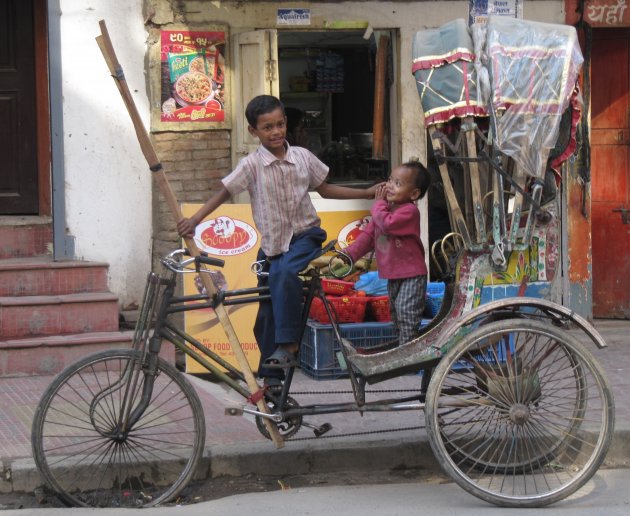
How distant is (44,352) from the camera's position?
25.6ft

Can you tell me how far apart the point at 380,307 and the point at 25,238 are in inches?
123

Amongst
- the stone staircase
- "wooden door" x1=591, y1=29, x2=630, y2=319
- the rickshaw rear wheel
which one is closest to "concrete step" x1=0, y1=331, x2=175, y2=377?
the stone staircase

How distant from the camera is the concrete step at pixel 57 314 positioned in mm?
7973

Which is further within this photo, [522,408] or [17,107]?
[17,107]

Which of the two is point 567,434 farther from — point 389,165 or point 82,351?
point 389,165

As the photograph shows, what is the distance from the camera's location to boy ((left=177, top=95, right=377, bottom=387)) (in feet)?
17.7

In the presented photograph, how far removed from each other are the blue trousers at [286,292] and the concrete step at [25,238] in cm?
389

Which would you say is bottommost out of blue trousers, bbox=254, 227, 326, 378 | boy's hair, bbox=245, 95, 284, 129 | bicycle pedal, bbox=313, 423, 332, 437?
bicycle pedal, bbox=313, 423, 332, 437

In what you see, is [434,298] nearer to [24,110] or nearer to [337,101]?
[337,101]

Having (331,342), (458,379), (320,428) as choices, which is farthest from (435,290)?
(320,428)

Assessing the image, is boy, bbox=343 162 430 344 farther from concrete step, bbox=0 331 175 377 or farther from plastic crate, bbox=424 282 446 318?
concrete step, bbox=0 331 175 377

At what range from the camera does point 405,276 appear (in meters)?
5.66

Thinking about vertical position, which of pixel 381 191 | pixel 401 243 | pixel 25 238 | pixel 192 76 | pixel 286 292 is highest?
pixel 192 76

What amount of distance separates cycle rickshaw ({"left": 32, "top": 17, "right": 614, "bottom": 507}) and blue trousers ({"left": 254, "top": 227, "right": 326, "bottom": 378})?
94 millimetres
